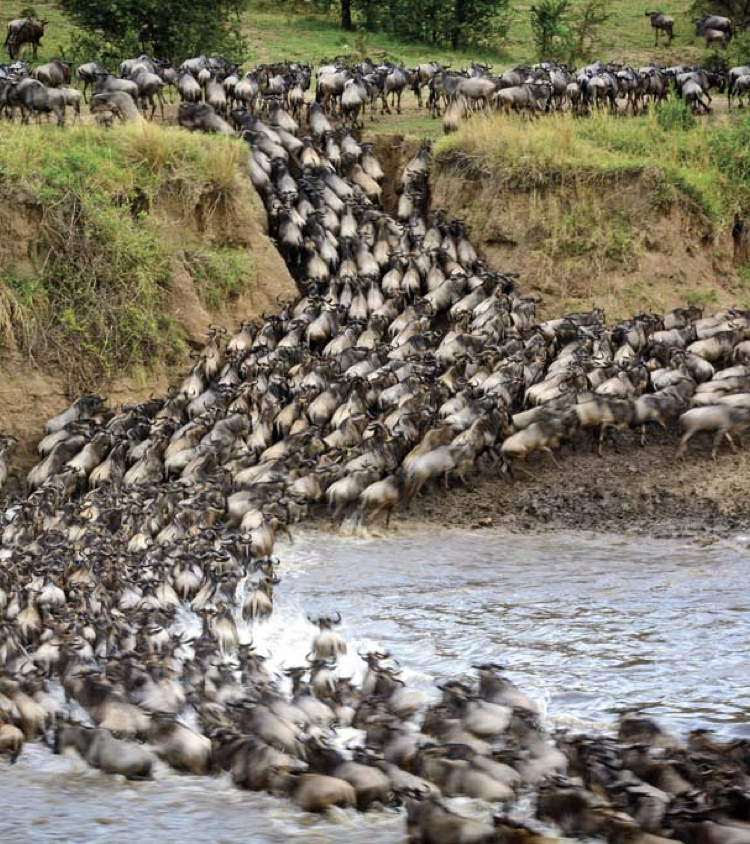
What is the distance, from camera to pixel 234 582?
1064cm

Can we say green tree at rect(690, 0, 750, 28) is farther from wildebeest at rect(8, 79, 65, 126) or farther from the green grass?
wildebeest at rect(8, 79, 65, 126)

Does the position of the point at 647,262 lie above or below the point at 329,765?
above

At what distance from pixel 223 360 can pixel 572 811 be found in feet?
30.7

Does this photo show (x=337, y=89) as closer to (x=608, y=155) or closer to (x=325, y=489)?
(x=608, y=155)

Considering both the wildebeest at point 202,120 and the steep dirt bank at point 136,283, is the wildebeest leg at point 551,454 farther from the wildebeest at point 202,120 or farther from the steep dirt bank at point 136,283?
the wildebeest at point 202,120

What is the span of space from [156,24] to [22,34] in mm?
2751

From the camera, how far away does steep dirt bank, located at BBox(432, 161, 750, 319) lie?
17.0 metres

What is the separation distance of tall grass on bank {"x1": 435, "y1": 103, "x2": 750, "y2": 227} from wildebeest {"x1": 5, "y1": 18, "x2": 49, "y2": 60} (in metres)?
10.8

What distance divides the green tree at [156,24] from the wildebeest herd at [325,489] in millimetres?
5110

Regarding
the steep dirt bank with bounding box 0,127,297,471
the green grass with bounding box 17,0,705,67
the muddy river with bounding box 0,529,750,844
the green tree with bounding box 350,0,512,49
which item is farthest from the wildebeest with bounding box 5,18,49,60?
the muddy river with bounding box 0,529,750,844

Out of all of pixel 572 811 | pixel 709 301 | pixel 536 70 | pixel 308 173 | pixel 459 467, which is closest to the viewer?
pixel 572 811

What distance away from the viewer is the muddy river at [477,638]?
739 cm

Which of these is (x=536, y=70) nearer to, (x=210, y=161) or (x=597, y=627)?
(x=210, y=161)

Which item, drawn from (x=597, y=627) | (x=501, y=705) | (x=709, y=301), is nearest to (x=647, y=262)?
(x=709, y=301)
